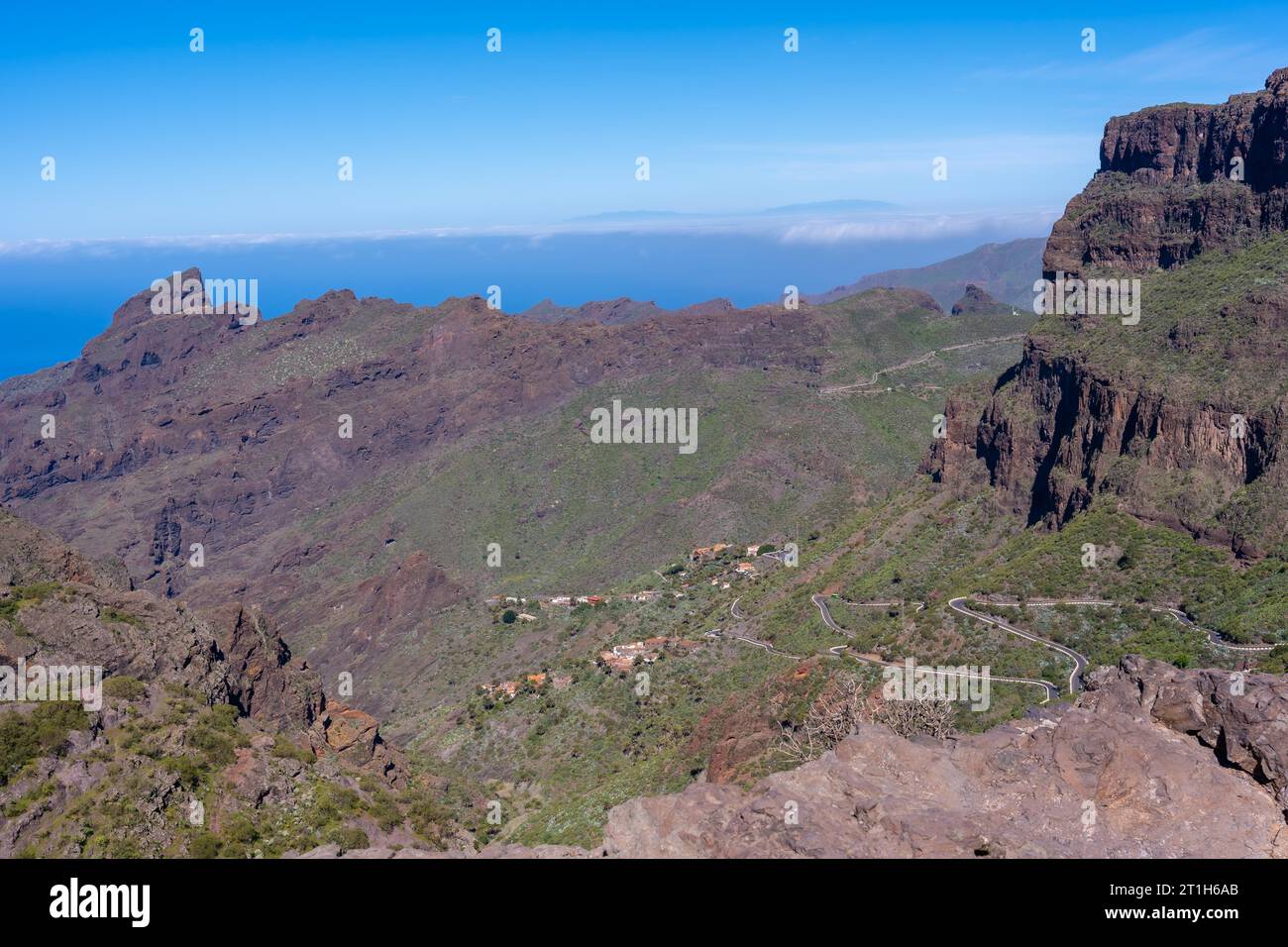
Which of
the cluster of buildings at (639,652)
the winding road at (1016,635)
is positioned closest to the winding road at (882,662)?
the winding road at (1016,635)

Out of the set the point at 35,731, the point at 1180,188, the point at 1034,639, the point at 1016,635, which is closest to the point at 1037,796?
the point at 1034,639

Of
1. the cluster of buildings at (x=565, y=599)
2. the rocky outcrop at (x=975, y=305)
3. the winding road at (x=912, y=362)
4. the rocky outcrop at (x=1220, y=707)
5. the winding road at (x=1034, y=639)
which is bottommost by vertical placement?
the cluster of buildings at (x=565, y=599)

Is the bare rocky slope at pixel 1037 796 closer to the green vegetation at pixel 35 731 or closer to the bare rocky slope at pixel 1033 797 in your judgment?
the bare rocky slope at pixel 1033 797

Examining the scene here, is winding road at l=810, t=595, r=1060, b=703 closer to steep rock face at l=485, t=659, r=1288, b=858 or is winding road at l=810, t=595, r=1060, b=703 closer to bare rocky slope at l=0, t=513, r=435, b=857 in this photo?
steep rock face at l=485, t=659, r=1288, b=858

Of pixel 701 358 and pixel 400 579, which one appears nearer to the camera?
pixel 400 579
